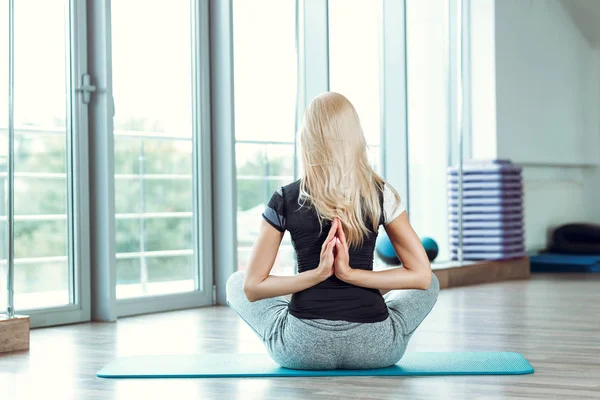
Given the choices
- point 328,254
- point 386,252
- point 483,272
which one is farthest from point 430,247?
point 328,254

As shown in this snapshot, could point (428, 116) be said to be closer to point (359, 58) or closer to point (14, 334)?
point (359, 58)

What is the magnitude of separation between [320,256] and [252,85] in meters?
2.99

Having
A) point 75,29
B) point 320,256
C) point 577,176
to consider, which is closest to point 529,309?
point 320,256

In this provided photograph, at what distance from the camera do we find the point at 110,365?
10.7ft

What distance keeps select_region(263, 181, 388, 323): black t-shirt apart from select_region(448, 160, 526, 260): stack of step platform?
396 centimetres

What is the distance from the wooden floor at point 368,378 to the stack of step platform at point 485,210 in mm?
843

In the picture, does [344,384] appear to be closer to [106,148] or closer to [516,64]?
Result: [106,148]

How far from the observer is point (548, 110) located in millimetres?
8031

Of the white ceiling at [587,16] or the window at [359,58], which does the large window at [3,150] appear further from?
the white ceiling at [587,16]

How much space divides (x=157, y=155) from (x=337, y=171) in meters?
2.53

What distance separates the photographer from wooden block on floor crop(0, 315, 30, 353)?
3.73 meters

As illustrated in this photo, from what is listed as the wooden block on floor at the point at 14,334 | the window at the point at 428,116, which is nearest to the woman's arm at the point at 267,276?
the wooden block on floor at the point at 14,334

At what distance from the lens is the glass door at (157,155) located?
196 inches

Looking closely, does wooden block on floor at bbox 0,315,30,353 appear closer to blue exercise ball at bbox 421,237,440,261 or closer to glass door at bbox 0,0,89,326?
glass door at bbox 0,0,89,326
